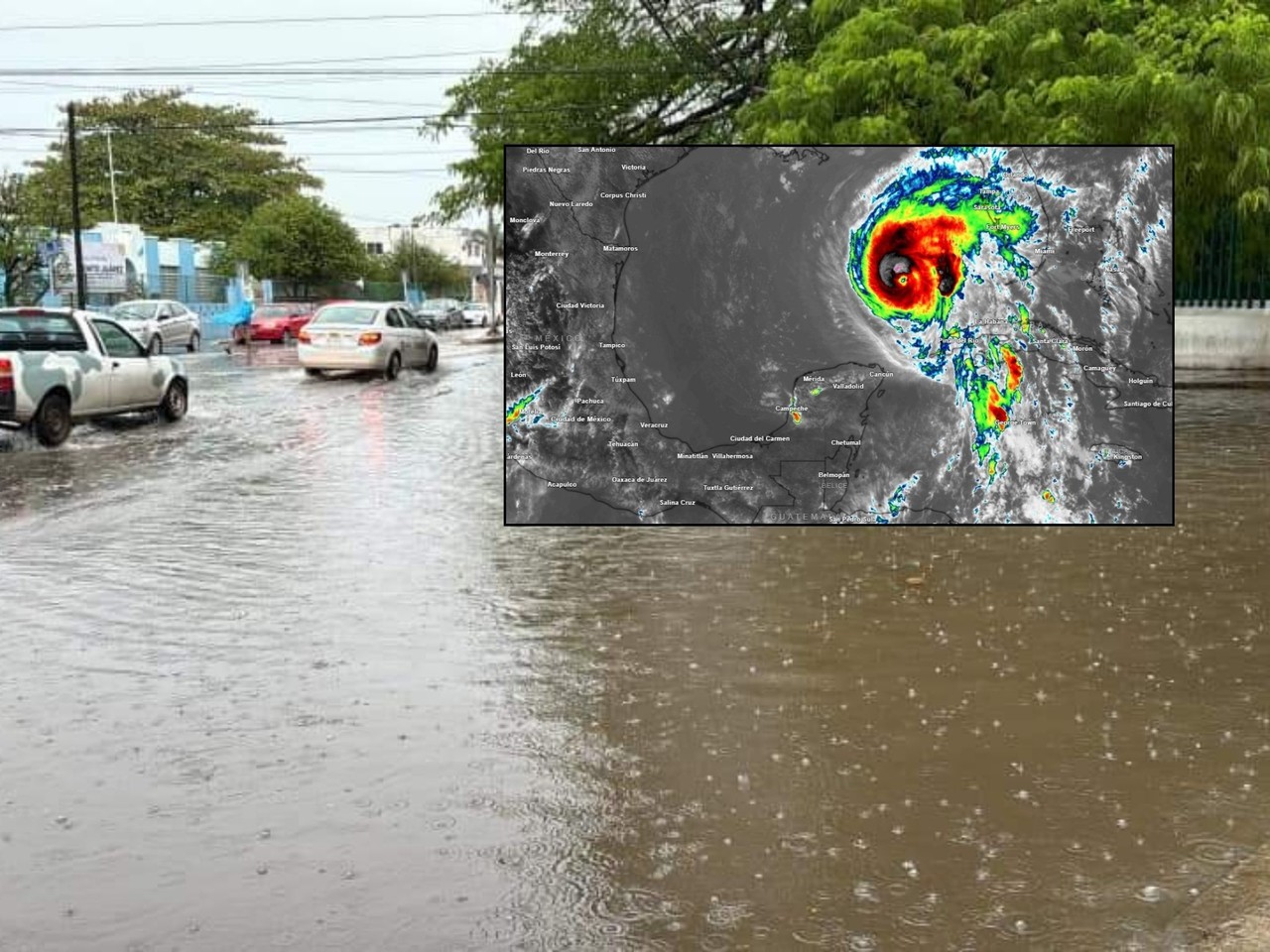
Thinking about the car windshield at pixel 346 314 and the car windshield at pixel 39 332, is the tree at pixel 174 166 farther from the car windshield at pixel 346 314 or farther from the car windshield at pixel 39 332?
the car windshield at pixel 39 332

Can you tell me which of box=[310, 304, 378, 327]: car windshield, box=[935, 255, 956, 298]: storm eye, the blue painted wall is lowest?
box=[310, 304, 378, 327]: car windshield

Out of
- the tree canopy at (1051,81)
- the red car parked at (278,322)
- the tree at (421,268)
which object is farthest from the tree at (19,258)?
the tree at (421,268)

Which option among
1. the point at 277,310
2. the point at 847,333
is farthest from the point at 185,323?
the point at 847,333

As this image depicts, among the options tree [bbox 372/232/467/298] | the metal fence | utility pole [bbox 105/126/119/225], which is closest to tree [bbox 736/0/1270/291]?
the metal fence

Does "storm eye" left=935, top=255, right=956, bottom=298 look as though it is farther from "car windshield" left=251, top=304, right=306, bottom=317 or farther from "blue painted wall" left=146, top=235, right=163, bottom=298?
"blue painted wall" left=146, top=235, right=163, bottom=298

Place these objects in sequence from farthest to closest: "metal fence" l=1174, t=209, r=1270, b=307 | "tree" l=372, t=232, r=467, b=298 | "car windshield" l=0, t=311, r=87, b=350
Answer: "tree" l=372, t=232, r=467, b=298 → "metal fence" l=1174, t=209, r=1270, b=307 → "car windshield" l=0, t=311, r=87, b=350
